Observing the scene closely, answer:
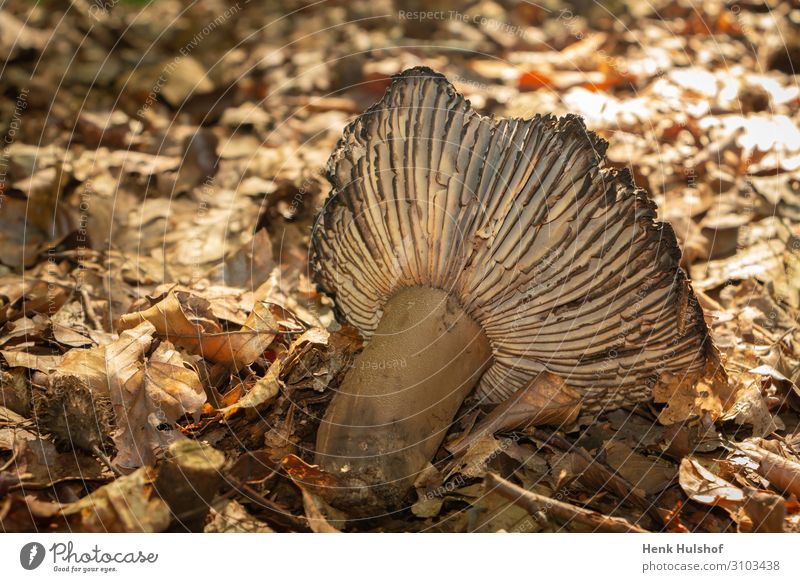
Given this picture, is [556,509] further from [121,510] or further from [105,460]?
[105,460]

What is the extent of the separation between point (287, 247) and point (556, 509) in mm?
2770

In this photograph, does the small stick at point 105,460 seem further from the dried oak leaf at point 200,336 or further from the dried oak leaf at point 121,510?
the dried oak leaf at point 200,336

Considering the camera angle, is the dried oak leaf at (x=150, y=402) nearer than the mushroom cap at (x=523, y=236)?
No

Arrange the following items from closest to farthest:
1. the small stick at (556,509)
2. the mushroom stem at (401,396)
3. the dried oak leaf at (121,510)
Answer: the dried oak leaf at (121,510) < the small stick at (556,509) < the mushroom stem at (401,396)

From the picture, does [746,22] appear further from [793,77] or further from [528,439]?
[528,439]

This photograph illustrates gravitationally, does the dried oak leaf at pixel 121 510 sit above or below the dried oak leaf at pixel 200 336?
below

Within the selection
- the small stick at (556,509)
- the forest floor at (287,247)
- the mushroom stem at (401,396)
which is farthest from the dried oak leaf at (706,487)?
the mushroom stem at (401,396)

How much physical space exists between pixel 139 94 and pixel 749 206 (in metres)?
4.91

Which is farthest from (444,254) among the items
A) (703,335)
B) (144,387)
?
(144,387)

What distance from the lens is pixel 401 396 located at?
3.05 m

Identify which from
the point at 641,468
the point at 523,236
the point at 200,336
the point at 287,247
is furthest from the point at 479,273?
the point at 287,247

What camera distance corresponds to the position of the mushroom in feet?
9.24

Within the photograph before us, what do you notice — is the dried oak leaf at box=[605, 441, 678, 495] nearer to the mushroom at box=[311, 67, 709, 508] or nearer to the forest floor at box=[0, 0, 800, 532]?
the forest floor at box=[0, 0, 800, 532]

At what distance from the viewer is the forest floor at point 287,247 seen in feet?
9.32
